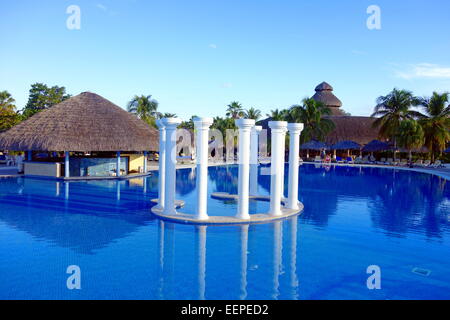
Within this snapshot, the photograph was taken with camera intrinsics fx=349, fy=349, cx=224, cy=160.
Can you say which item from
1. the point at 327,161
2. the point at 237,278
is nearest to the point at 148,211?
the point at 237,278

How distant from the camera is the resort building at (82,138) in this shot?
68.9 feet

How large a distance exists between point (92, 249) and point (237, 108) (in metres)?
40.9

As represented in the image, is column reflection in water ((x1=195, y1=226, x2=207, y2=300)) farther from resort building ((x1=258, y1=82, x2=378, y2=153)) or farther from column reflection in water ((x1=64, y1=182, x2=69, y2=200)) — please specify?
resort building ((x1=258, y1=82, x2=378, y2=153))

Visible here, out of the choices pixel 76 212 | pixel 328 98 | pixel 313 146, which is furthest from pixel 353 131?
pixel 76 212

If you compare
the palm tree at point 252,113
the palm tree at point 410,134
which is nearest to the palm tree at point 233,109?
the palm tree at point 252,113

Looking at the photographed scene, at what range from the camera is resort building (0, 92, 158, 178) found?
21.0 m

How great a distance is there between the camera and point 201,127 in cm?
984

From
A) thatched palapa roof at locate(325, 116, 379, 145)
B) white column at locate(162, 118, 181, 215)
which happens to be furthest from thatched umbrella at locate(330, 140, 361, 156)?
white column at locate(162, 118, 181, 215)

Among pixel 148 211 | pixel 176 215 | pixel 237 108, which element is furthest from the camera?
pixel 237 108

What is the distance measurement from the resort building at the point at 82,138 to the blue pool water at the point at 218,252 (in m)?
6.77

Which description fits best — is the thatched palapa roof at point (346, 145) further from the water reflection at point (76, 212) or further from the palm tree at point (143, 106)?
the water reflection at point (76, 212)
